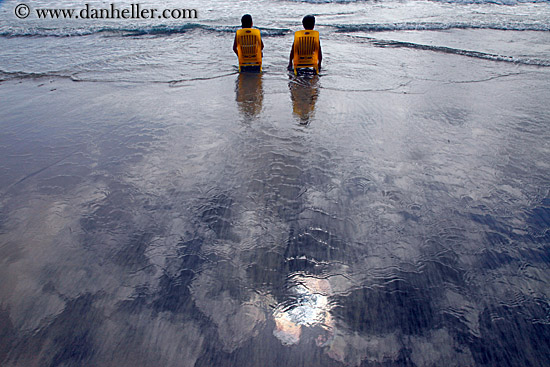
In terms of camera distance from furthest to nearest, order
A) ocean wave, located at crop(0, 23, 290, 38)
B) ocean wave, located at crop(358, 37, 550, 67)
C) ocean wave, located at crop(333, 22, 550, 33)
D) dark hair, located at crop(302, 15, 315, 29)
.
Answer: ocean wave, located at crop(333, 22, 550, 33), ocean wave, located at crop(0, 23, 290, 38), ocean wave, located at crop(358, 37, 550, 67), dark hair, located at crop(302, 15, 315, 29)

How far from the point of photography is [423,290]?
2.42m

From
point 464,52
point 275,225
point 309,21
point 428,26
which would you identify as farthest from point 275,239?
point 428,26

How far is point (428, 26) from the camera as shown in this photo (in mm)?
12562

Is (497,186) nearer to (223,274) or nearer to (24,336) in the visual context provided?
(223,274)

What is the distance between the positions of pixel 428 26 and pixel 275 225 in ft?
40.9

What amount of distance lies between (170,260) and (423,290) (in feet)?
5.95

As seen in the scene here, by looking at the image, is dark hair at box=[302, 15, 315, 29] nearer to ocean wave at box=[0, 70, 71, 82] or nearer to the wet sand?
the wet sand

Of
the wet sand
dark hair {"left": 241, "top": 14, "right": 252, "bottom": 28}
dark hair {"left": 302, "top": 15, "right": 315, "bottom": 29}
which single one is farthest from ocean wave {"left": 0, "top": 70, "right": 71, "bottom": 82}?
dark hair {"left": 302, "top": 15, "right": 315, "bottom": 29}

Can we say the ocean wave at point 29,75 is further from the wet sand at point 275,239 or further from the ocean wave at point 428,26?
the ocean wave at point 428,26

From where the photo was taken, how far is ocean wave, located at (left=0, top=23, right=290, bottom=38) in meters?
11.9

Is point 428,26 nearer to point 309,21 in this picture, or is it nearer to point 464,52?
point 464,52

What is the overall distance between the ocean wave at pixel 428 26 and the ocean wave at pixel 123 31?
2492 millimetres

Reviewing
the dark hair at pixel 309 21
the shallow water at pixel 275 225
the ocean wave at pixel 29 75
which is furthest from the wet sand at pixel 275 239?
the dark hair at pixel 309 21

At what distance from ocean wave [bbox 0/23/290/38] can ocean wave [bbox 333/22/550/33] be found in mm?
2492
